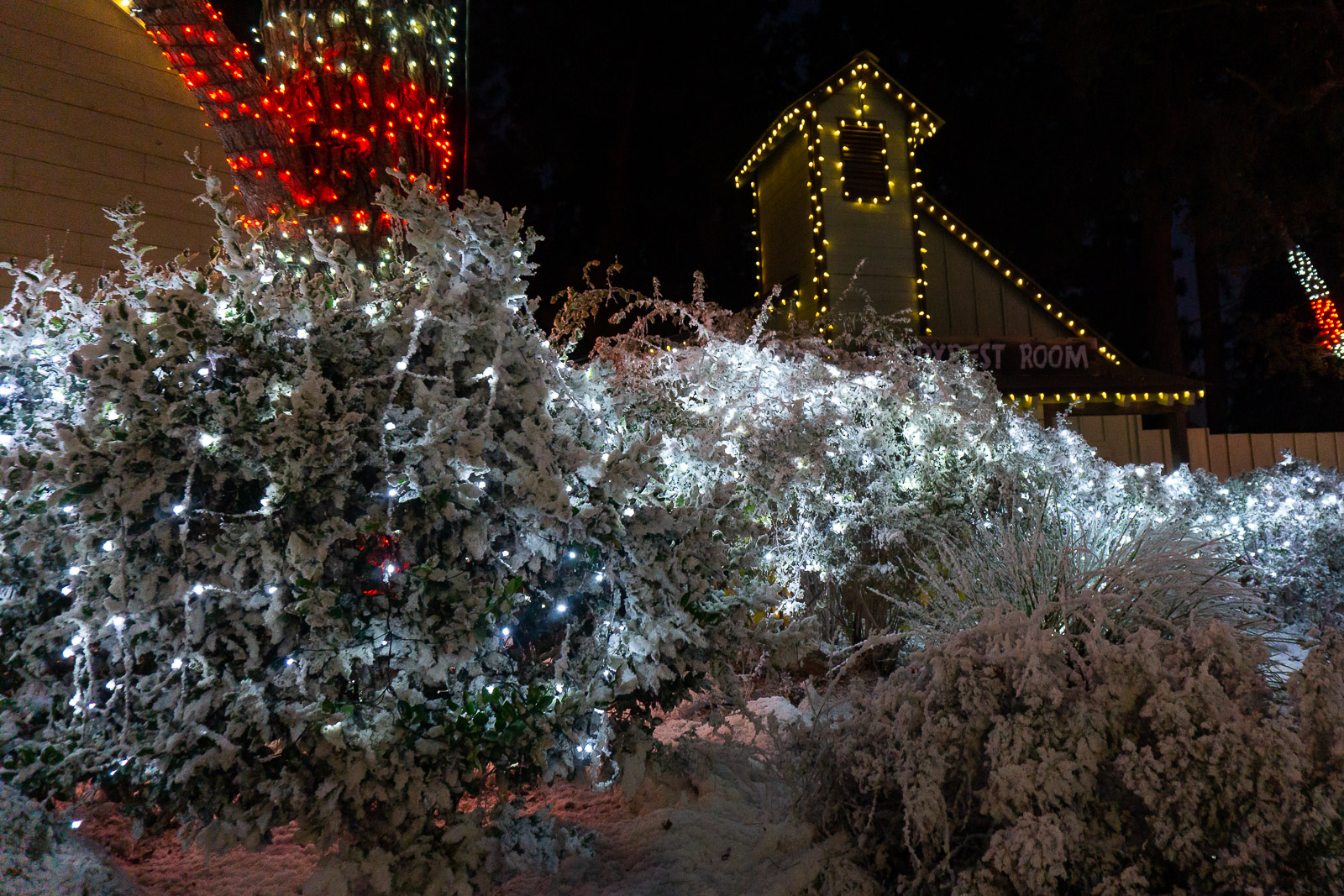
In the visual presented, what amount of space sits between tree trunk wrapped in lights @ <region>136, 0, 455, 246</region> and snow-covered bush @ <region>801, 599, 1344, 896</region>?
351 centimetres

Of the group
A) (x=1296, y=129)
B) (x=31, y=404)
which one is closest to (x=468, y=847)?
(x=31, y=404)

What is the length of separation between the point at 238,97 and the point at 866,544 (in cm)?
494

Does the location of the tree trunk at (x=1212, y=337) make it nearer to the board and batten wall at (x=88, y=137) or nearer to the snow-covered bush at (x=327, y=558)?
the board and batten wall at (x=88, y=137)

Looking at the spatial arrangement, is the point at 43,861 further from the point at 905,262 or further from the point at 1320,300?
the point at 1320,300

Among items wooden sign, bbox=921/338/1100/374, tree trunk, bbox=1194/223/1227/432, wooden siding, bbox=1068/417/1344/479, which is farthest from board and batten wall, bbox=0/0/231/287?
tree trunk, bbox=1194/223/1227/432

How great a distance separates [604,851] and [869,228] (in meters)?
11.0

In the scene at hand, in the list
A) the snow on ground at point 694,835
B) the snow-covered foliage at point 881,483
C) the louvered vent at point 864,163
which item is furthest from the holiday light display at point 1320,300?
the snow on ground at point 694,835

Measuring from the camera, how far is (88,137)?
6.11 metres

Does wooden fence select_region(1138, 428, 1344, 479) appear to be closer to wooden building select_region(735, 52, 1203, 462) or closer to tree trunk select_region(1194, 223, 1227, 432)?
wooden building select_region(735, 52, 1203, 462)

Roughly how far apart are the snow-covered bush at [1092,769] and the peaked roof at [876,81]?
1124 centimetres

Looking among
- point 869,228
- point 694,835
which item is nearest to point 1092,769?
point 694,835

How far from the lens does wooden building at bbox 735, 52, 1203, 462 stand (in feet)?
39.2

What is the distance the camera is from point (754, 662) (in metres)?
4.92

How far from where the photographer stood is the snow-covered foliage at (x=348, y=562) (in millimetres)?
2184
